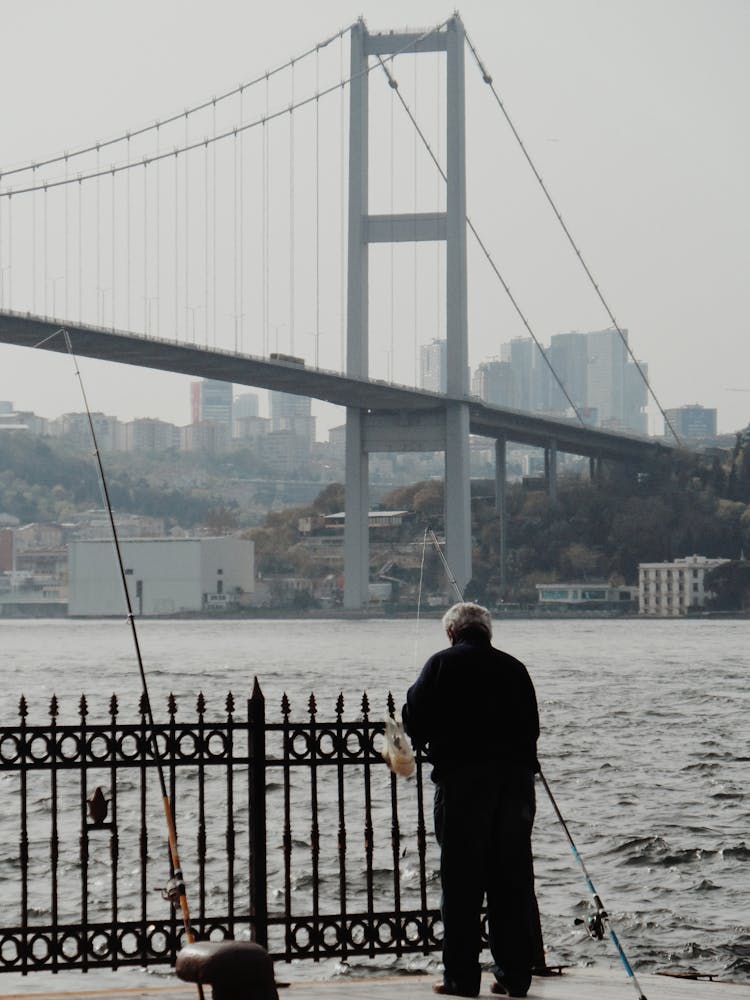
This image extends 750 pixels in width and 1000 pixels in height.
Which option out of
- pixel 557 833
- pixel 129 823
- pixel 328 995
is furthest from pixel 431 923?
pixel 129 823

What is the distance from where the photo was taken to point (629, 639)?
187ft

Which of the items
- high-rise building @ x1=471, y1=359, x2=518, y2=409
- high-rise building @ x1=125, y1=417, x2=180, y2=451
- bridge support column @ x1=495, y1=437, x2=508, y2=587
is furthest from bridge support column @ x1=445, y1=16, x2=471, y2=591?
high-rise building @ x1=471, y1=359, x2=518, y2=409

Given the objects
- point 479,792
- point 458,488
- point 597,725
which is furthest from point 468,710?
point 458,488

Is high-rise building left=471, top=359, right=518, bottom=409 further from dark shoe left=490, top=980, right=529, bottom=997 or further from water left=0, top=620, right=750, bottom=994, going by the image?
dark shoe left=490, top=980, right=529, bottom=997

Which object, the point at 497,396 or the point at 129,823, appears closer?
the point at 129,823

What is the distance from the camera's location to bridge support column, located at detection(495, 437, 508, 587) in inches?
2741

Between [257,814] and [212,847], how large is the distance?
5.60 m

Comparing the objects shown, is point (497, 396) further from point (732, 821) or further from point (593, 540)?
point (732, 821)

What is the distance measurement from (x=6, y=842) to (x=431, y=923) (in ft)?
20.4

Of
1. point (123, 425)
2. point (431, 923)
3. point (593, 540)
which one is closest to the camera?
point (431, 923)

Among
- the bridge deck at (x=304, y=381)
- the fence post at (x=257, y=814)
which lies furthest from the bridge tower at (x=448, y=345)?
the fence post at (x=257, y=814)

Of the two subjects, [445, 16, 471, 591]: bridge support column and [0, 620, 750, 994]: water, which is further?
[445, 16, 471, 591]: bridge support column

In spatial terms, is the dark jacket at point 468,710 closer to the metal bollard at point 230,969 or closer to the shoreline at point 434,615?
the metal bollard at point 230,969

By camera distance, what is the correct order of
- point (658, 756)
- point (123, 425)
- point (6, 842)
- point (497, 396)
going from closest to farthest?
point (6, 842), point (658, 756), point (123, 425), point (497, 396)
